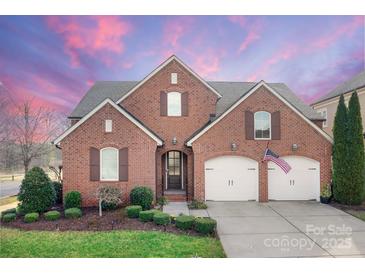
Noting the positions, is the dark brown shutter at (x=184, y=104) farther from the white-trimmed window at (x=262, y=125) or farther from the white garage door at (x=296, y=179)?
the white garage door at (x=296, y=179)

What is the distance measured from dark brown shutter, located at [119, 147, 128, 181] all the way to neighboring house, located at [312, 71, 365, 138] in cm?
1425

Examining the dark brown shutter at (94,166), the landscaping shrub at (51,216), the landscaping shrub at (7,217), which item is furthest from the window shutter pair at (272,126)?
the landscaping shrub at (7,217)

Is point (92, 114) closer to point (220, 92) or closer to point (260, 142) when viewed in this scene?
point (260, 142)

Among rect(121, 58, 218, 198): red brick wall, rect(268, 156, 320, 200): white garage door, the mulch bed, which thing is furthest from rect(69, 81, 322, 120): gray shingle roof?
the mulch bed

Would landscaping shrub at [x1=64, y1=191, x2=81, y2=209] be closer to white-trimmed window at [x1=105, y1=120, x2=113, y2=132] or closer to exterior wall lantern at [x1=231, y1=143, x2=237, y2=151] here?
white-trimmed window at [x1=105, y1=120, x2=113, y2=132]

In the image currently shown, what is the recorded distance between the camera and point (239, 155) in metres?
Result: 11.9

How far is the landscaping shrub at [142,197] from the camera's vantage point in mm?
10492

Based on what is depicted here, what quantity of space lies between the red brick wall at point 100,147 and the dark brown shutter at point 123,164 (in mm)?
173

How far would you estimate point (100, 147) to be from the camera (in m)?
11.2

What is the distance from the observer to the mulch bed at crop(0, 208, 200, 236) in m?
8.16

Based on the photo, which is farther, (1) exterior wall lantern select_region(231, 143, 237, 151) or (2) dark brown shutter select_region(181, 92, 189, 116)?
(2) dark brown shutter select_region(181, 92, 189, 116)

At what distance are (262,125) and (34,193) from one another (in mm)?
10072
